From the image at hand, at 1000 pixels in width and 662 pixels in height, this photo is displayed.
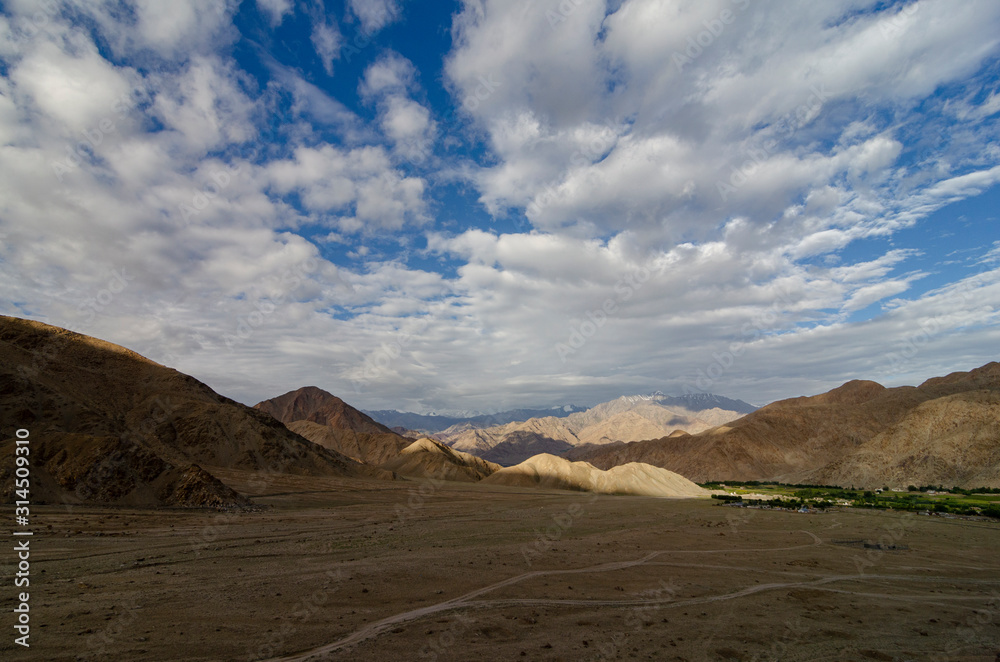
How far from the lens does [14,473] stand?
27031 mm

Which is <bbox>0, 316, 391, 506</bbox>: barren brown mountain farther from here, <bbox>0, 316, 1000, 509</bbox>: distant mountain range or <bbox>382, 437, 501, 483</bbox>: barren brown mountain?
<bbox>382, 437, 501, 483</bbox>: barren brown mountain

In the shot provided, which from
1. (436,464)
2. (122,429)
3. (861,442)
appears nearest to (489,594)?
(122,429)

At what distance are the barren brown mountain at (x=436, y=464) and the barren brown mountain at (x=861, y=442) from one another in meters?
56.9

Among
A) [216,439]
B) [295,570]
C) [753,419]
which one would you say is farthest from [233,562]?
[753,419]

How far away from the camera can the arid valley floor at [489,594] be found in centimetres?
962

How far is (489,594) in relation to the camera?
13500 millimetres

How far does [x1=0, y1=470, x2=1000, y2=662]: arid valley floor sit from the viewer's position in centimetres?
962

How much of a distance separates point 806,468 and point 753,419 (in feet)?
87.4

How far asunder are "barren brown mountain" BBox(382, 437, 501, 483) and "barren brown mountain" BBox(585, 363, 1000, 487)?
56.9 m

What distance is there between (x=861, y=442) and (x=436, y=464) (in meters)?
106

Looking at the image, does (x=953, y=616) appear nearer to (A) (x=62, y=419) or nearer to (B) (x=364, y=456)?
(A) (x=62, y=419)

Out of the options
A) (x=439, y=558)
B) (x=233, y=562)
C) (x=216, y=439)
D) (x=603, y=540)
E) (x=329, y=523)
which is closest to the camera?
(x=233, y=562)

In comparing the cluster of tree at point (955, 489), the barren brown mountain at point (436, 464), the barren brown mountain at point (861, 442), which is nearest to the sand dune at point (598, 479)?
the barren brown mountain at point (436, 464)

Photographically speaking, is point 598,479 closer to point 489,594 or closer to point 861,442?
point 861,442
